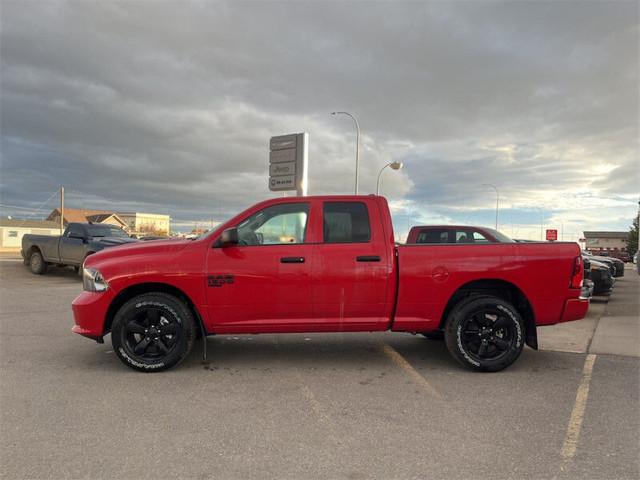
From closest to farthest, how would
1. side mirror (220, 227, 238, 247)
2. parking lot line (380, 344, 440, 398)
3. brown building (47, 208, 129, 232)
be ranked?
parking lot line (380, 344, 440, 398)
side mirror (220, 227, 238, 247)
brown building (47, 208, 129, 232)

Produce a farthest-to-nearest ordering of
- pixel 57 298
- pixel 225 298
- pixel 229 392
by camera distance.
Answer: pixel 57 298, pixel 225 298, pixel 229 392

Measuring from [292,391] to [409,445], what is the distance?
1396 mm

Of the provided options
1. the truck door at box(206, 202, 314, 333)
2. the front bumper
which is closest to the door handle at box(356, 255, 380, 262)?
the truck door at box(206, 202, 314, 333)

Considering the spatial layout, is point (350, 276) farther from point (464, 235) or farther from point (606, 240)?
point (606, 240)

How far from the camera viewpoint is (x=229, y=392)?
4.16m

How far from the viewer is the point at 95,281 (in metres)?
4.82

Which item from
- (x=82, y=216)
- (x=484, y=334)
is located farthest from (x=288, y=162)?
→ (x=82, y=216)

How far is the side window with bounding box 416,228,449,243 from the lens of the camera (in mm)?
10616

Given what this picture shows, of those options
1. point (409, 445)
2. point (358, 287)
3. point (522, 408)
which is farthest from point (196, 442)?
point (522, 408)

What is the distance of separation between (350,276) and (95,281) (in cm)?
276

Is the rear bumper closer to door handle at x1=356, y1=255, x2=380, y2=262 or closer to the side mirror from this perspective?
door handle at x1=356, y1=255, x2=380, y2=262

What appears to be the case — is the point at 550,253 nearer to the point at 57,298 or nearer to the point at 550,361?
the point at 550,361

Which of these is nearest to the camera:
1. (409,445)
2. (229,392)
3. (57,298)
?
(409,445)

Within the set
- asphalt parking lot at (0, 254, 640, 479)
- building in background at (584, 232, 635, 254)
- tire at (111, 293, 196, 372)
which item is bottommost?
asphalt parking lot at (0, 254, 640, 479)
